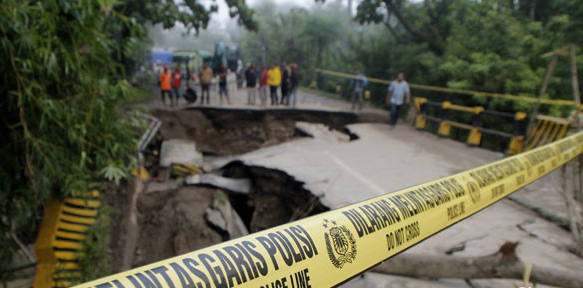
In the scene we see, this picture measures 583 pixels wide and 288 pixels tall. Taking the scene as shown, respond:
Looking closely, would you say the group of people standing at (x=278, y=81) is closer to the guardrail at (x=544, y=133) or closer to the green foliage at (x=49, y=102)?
the guardrail at (x=544, y=133)

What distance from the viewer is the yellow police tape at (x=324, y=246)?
3.97 feet

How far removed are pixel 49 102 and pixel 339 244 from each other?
3.54 meters

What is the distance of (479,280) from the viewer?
10.2 ft

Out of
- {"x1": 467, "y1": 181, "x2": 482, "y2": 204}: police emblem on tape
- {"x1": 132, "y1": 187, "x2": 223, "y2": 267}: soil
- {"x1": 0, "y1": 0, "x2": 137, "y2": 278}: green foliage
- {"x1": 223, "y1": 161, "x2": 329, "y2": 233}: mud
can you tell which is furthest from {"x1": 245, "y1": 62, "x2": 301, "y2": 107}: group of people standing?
{"x1": 467, "y1": 181, "x2": 482, "y2": 204}: police emblem on tape

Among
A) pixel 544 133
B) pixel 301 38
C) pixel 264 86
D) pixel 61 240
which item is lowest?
pixel 61 240

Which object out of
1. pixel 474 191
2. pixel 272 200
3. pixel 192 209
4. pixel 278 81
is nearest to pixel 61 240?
pixel 192 209

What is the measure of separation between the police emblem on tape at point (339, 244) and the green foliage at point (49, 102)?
134 inches

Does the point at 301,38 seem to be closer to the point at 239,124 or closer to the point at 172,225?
the point at 239,124

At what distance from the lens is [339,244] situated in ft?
5.16

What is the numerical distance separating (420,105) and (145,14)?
9.81m

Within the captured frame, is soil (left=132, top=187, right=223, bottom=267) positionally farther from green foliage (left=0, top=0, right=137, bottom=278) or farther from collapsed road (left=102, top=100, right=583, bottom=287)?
green foliage (left=0, top=0, right=137, bottom=278)

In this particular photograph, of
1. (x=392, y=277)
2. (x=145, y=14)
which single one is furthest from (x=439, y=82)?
(x=392, y=277)

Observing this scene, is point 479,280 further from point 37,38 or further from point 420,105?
point 420,105

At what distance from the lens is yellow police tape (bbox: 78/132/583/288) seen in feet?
3.97
